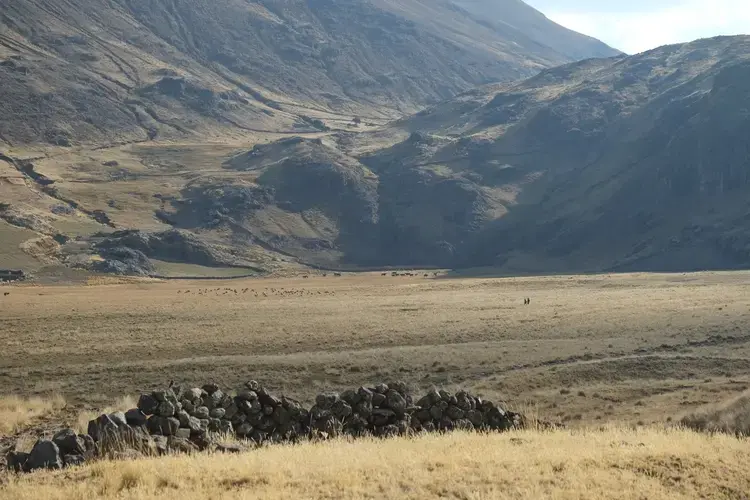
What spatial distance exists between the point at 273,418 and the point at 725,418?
11.9m

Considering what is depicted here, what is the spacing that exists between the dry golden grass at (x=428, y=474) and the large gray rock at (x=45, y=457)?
1050 mm

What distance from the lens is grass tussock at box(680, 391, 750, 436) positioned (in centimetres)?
1859

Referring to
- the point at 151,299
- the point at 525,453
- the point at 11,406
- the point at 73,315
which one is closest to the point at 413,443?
the point at 525,453

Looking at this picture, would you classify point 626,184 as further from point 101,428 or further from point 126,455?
point 126,455

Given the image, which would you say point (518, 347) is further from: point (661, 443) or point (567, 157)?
point (567, 157)

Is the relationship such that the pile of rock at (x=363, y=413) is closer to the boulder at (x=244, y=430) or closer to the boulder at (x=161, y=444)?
the boulder at (x=244, y=430)

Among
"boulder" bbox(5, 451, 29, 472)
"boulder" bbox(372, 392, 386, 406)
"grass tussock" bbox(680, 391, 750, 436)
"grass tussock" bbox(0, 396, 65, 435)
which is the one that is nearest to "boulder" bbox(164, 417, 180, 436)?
"boulder" bbox(5, 451, 29, 472)

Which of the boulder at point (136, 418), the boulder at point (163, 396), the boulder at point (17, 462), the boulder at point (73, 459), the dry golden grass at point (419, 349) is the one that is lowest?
the dry golden grass at point (419, 349)

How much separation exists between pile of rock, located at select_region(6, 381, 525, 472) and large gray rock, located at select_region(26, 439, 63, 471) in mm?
766

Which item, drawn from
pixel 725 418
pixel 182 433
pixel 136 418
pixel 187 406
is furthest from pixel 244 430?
pixel 725 418

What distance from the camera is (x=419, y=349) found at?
125 feet

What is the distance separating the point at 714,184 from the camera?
154 meters

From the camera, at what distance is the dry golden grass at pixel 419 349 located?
96.7 feet

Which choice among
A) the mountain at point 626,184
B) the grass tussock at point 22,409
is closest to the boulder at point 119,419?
the grass tussock at point 22,409
